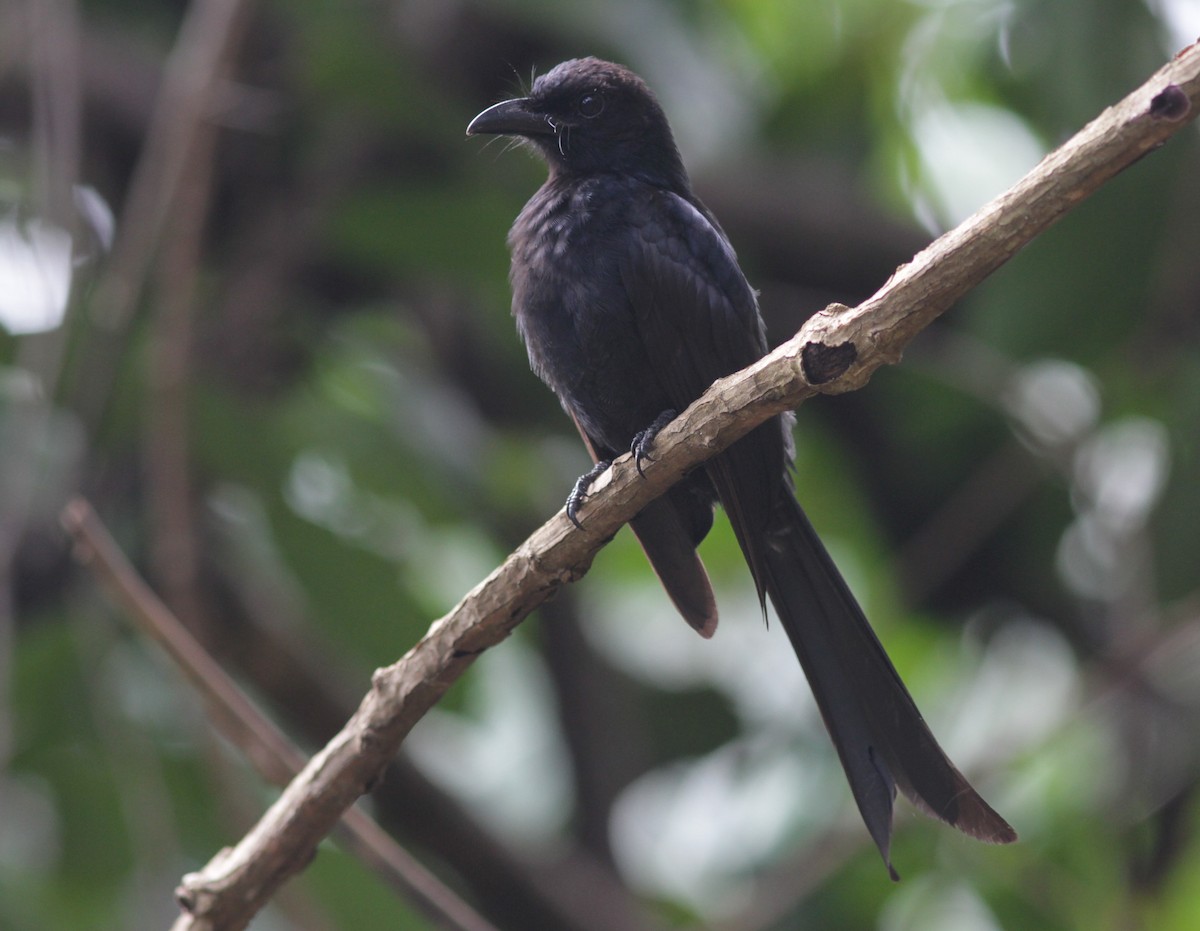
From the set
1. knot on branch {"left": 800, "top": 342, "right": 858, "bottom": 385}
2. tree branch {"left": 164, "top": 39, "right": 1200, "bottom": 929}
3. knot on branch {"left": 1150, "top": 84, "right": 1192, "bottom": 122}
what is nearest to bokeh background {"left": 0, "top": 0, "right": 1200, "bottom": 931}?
tree branch {"left": 164, "top": 39, "right": 1200, "bottom": 929}

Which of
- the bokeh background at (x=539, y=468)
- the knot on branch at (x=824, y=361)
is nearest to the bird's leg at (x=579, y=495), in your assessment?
the knot on branch at (x=824, y=361)

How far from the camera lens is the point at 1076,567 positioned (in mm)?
5055

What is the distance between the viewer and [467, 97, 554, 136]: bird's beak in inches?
125

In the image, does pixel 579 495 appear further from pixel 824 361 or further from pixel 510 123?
pixel 510 123

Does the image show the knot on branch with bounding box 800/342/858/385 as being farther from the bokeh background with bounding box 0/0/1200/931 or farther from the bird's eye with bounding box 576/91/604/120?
the bokeh background with bounding box 0/0/1200/931

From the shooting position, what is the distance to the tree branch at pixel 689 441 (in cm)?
160

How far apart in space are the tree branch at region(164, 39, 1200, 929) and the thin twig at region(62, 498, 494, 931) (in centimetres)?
20

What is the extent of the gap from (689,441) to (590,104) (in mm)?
1512

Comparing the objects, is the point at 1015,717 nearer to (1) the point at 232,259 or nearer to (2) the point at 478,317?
(2) the point at 478,317

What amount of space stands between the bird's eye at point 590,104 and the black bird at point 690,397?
0.61 ft

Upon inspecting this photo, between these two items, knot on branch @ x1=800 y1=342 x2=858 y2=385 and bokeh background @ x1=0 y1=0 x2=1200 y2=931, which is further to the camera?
bokeh background @ x1=0 y1=0 x2=1200 y2=931

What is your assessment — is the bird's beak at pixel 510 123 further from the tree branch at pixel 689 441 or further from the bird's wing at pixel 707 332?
the tree branch at pixel 689 441

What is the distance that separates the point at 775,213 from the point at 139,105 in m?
2.40

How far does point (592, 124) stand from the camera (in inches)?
125
